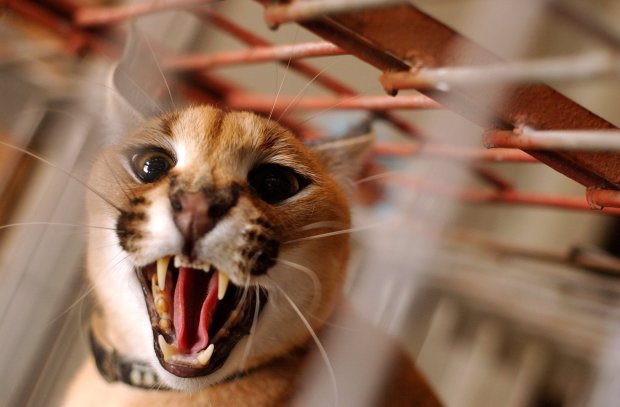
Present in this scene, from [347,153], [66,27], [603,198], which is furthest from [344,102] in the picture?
[66,27]

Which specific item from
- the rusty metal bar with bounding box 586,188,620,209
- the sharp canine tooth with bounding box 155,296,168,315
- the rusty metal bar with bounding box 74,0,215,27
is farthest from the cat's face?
the rusty metal bar with bounding box 586,188,620,209

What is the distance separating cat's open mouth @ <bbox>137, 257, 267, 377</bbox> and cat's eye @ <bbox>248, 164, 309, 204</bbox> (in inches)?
4.4

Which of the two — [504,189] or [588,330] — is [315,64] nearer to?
[504,189]

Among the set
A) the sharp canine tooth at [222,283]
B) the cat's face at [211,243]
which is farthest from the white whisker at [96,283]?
the sharp canine tooth at [222,283]

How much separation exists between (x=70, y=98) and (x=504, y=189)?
73 centimetres

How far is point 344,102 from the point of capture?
709 mm

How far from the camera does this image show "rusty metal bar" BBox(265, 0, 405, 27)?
442 millimetres

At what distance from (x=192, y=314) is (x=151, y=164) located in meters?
0.18

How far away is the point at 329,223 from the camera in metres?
0.66

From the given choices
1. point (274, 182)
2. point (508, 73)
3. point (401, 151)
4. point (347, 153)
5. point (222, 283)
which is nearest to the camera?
point (508, 73)

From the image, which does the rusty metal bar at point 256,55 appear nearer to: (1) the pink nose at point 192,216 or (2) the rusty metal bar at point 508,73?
(2) the rusty metal bar at point 508,73

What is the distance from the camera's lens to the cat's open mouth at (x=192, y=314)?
0.55 m

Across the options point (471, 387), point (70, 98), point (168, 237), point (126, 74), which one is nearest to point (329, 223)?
point (168, 237)

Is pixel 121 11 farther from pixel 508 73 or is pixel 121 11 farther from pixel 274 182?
pixel 508 73
